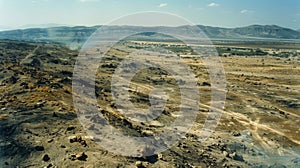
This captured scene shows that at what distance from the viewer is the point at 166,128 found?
2025cm

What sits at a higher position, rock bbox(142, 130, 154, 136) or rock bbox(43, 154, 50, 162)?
rock bbox(43, 154, 50, 162)

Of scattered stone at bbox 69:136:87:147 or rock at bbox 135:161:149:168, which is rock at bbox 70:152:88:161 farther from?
rock at bbox 135:161:149:168

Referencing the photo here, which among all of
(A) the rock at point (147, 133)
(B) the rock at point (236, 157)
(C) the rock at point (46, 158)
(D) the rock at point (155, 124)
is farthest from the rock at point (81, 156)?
(D) the rock at point (155, 124)

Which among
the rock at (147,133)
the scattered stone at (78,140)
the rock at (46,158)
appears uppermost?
the scattered stone at (78,140)

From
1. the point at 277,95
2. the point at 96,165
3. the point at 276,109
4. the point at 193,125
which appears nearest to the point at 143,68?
the point at 277,95

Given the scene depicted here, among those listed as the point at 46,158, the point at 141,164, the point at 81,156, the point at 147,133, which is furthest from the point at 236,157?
the point at 46,158

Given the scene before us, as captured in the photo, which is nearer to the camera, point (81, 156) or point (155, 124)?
point (81, 156)

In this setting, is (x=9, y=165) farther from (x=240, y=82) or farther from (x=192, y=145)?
(x=240, y=82)

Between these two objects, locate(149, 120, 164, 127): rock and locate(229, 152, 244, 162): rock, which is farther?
locate(149, 120, 164, 127): rock

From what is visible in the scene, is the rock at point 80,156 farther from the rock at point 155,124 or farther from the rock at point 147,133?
the rock at point 155,124

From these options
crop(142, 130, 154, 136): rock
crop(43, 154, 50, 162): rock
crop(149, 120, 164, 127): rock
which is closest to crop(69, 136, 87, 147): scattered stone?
crop(43, 154, 50, 162): rock

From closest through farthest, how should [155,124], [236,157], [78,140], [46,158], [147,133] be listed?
[46,158], [78,140], [236,157], [147,133], [155,124]

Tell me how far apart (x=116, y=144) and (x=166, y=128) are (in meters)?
6.35

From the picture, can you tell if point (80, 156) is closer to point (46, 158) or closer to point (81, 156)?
point (81, 156)
